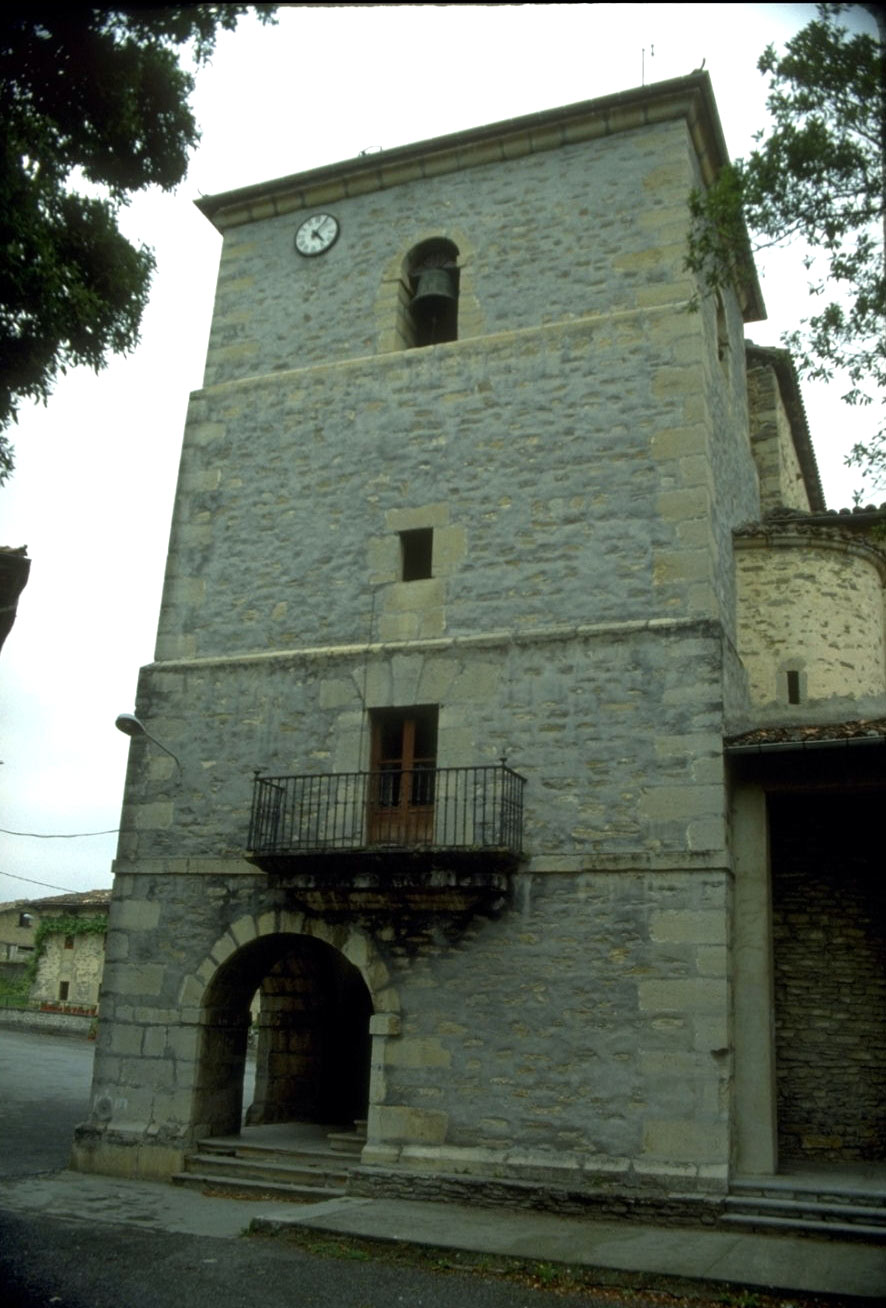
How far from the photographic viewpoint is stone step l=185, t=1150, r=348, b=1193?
1056 centimetres

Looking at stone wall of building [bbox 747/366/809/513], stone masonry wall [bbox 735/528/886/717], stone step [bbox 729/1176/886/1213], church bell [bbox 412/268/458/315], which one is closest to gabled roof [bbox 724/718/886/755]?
stone masonry wall [bbox 735/528/886/717]

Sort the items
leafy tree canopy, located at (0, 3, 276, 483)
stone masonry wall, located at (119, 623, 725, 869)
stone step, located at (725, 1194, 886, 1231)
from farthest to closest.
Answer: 1. stone masonry wall, located at (119, 623, 725, 869)
2. stone step, located at (725, 1194, 886, 1231)
3. leafy tree canopy, located at (0, 3, 276, 483)

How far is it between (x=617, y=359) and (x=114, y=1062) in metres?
9.15

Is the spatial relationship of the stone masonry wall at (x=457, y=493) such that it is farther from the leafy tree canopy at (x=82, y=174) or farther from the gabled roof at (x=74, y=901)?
the gabled roof at (x=74, y=901)

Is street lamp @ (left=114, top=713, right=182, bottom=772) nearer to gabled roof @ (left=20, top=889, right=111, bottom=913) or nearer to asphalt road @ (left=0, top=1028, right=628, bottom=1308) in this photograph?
asphalt road @ (left=0, top=1028, right=628, bottom=1308)

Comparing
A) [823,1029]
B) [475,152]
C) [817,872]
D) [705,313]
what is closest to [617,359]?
[705,313]

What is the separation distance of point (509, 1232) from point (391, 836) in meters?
3.85

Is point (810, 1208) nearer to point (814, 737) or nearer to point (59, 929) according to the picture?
point (814, 737)

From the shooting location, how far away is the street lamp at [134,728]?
11680 millimetres

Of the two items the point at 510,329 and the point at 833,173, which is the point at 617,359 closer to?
the point at 510,329

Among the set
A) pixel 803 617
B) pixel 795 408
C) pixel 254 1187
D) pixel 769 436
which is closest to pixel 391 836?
pixel 254 1187

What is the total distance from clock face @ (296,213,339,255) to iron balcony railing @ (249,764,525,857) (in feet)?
22.9

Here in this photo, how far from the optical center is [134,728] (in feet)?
39.6

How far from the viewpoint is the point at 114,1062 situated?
454 inches
